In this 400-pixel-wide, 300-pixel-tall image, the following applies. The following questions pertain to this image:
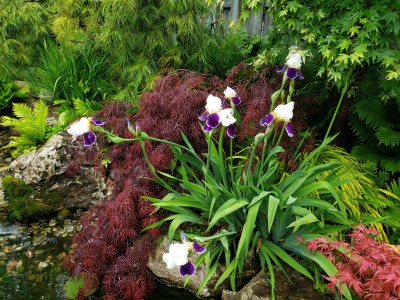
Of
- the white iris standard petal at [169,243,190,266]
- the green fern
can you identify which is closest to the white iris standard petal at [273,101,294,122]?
the white iris standard petal at [169,243,190,266]

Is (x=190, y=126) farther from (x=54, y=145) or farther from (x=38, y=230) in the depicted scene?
(x=38, y=230)

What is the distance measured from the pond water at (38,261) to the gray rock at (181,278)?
0.07 metres

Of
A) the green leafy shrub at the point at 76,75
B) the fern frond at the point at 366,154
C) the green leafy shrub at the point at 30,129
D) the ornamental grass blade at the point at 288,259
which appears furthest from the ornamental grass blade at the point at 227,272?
the green leafy shrub at the point at 76,75

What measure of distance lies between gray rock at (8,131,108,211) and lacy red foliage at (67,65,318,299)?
0.28 meters

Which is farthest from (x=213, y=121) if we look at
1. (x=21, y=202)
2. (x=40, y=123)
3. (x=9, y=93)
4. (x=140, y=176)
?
(x=9, y=93)

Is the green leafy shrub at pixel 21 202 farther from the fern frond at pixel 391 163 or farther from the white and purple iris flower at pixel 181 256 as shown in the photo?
the fern frond at pixel 391 163

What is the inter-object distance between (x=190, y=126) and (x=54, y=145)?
1441 mm

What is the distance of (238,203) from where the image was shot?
2.28 metres

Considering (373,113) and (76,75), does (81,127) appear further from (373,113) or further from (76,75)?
(76,75)

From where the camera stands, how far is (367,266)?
1873 millimetres

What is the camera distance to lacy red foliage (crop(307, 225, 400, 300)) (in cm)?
183

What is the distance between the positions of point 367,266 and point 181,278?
1.31 meters

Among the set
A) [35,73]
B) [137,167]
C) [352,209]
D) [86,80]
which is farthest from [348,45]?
[35,73]

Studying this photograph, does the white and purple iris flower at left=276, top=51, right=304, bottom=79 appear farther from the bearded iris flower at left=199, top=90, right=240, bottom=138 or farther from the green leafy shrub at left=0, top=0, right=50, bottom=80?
the green leafy shrub at left=0, top=0, right=50, bottom=80
